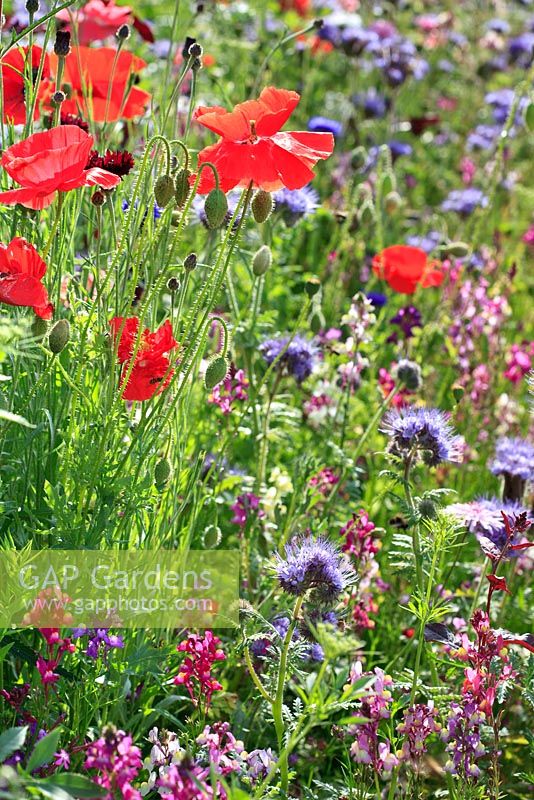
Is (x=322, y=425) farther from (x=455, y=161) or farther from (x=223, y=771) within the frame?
(x=455, y=161)

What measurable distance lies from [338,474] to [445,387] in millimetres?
724

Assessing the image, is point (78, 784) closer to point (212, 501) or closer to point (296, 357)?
point (212, 501)

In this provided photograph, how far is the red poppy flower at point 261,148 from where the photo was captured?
67.0 inches

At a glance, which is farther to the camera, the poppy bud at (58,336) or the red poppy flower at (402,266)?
the red poppy flower at (402,266)

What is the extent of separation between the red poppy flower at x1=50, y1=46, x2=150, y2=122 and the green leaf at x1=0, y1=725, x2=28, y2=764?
3.94ft

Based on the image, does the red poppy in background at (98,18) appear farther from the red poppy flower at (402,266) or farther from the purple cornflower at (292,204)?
the red poppy flower at (402,266)

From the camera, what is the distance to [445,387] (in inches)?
127

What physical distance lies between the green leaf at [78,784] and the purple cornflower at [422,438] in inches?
37.7

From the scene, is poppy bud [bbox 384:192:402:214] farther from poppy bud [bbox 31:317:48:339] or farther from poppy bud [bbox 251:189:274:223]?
poppy bud [bbox 31:317:48:339]

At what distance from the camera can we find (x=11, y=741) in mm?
1346

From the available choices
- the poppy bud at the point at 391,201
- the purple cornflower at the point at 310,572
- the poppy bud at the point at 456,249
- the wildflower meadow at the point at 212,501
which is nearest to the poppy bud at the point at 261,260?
the wildflower meadow at the point at 212,501

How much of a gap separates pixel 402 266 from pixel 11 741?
1.90 metres

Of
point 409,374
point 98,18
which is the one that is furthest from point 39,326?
point 98,18

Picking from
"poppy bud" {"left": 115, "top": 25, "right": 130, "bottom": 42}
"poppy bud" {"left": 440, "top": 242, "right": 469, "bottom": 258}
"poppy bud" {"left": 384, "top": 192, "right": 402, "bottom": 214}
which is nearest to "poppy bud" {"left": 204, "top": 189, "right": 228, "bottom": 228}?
"poppy bud" {"left": 115, "top": 25, "right": 130, "bottom": 42}
